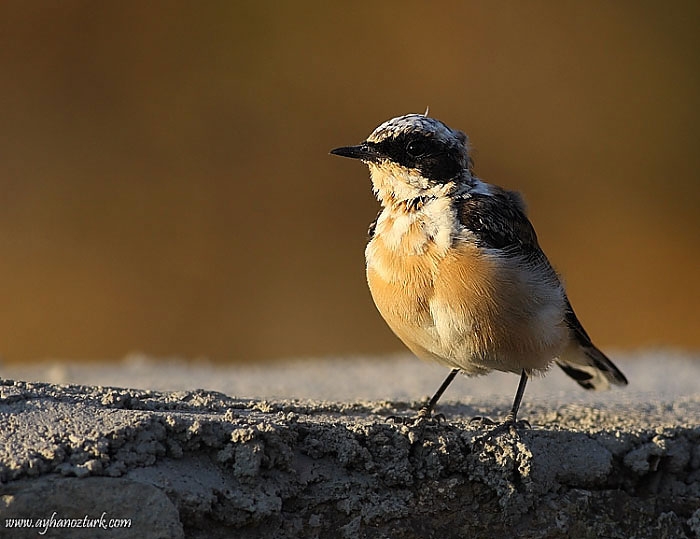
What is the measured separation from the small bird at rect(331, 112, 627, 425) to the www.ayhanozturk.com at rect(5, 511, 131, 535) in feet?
5.95

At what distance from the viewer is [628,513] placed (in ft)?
14.4

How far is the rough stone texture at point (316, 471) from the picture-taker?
3.52 metres

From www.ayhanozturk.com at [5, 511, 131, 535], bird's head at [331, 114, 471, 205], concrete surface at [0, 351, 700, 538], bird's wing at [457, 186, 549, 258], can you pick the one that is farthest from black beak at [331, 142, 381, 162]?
www.ayhanozturk.com at [5, 511, 131, 535]

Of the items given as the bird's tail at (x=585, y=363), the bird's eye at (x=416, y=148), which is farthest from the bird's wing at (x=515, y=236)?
the bird's eye at (x=416, y=148)

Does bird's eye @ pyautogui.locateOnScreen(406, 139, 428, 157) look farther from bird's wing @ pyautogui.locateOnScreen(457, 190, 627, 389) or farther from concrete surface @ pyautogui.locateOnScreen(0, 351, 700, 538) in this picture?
concrete surface @ pyautogui.locateOnScreen(0, 351, 700, 538)

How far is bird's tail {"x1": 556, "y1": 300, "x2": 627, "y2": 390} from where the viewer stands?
5528mm

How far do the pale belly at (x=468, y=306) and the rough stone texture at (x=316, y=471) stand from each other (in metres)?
0.37

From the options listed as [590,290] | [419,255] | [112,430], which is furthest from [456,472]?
[590,290]

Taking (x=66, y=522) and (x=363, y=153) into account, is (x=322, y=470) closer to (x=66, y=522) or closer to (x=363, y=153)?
(x=66, y=522)

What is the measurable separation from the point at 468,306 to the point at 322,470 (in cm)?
112

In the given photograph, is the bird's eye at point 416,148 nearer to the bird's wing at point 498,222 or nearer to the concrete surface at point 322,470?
the bird's wing at point 498,222

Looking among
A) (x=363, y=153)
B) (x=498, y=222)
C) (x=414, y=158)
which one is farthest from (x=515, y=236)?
(x=363, y=153)

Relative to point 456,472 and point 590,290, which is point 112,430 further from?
point 590,290

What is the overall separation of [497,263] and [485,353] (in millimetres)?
427
